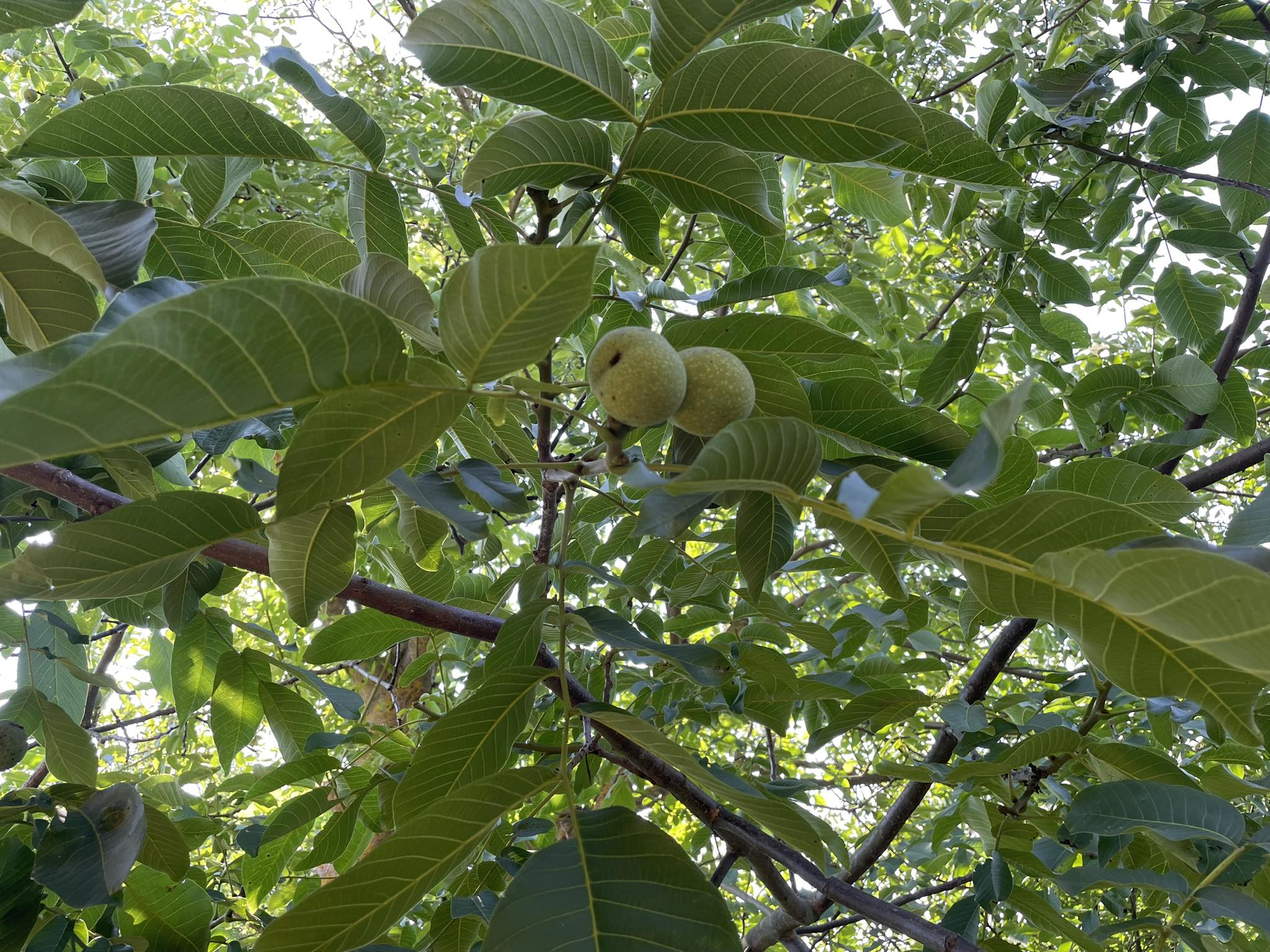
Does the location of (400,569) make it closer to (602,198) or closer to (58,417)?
(602,198)

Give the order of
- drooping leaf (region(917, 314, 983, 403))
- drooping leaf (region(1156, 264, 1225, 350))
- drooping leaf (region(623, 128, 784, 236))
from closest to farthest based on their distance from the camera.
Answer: drooping leaf (region(623, 128, 784, 236)), drooping leaf (region(917, 314, 983, 403)), drooping leaf (region(1156, 264, 1225, 350))

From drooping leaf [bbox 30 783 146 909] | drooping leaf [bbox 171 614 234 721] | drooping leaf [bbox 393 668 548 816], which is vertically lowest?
drooping leaf [bbox 30 783 146 909]

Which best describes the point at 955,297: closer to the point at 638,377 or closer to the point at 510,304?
the point at 638,377

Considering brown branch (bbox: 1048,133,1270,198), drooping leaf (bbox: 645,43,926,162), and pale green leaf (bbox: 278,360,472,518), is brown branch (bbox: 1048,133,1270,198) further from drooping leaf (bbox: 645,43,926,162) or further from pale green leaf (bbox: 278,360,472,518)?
pale green leaf (bbox: 278,360,472,518)

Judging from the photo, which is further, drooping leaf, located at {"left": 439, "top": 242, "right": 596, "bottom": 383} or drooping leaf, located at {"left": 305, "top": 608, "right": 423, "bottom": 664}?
drooping leaf, located at {"left": 305, "top": 608, "right": 423, "bottom": 664}

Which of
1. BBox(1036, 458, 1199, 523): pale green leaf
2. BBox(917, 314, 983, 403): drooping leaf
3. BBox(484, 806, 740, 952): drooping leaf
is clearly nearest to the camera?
BBox(484, 806, 740, 952): drooping leaf

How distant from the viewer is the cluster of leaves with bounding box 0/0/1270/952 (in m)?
0.62

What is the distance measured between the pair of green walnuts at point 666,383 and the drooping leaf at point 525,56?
0.25m

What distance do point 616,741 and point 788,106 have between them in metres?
0.79

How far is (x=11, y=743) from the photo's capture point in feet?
4.34

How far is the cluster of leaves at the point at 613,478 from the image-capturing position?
2.05 feet

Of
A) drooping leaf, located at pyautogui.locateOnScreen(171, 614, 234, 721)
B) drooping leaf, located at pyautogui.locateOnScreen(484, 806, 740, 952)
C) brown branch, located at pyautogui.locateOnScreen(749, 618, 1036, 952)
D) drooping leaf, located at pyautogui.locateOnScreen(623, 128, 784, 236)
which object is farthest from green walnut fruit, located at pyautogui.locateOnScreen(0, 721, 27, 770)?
brown branch, located at pyautogui.locateOnScreen(749, 618, 1036, 952)

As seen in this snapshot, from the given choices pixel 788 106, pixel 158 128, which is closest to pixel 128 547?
pixel 158 128

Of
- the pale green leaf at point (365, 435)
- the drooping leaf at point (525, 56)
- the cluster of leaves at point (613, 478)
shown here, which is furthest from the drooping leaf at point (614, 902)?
the drooping leaf at point (525, 56)
